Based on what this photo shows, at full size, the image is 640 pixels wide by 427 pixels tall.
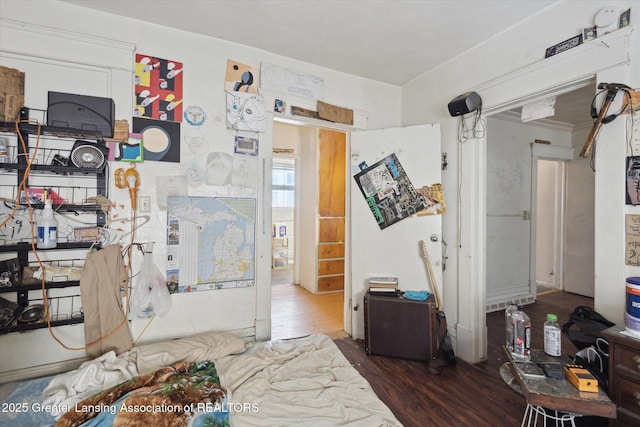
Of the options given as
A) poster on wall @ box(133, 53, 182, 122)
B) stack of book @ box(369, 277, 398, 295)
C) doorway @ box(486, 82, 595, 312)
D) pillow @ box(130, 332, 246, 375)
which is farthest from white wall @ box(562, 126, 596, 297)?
poster on wall @ box(133, 53, 182, 122)

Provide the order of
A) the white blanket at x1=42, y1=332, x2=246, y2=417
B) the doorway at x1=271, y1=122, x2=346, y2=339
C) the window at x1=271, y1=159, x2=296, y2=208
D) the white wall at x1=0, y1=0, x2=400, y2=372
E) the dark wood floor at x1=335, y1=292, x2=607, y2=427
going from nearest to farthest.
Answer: the white blanket at x1=42, y1=332, x2=246, y2=417 → the dark wood floor at x1=335, y1=292, x2=607, y2=427 → the white wall at x1=0, y1=0, x2=400, y2=372 → the doorway at x1=271, y1=122, x2=346, y2=339 → the window at x1=271, y1=159, x2=296, y2=208

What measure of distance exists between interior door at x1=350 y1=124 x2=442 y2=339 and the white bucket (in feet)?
4.22

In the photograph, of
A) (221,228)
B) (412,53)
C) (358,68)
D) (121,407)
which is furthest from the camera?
(358,68)

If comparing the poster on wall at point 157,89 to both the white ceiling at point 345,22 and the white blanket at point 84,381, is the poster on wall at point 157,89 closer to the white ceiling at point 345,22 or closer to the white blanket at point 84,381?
the white ceiling at point 345,22

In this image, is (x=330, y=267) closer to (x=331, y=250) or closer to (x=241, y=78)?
(x=331, y=250)

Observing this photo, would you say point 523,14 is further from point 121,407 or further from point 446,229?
point 121,407

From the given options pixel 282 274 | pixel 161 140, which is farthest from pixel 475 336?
pixel 282 274

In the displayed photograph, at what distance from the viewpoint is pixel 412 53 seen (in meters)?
2.49

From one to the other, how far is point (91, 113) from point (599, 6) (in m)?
3.27

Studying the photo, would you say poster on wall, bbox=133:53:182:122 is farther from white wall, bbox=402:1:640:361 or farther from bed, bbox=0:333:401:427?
white wall, bbox=402:1:640:361

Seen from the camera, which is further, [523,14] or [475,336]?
[475,336]

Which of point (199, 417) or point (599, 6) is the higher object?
point (599, 6)

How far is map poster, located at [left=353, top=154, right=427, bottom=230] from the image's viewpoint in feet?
8.75

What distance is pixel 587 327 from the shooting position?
156 cm
